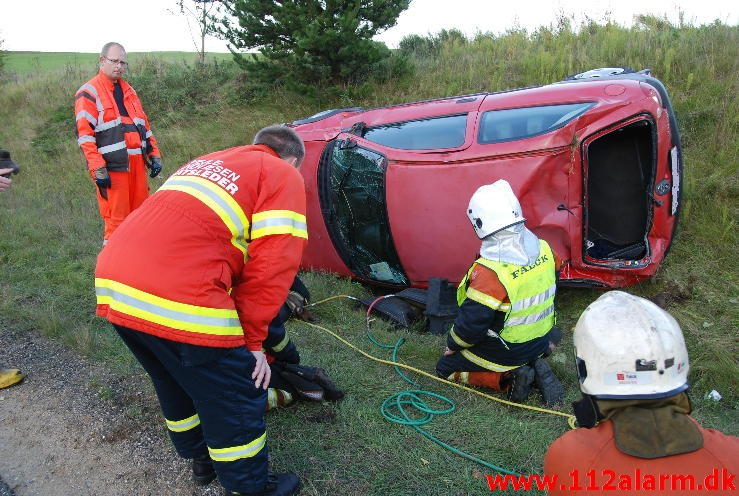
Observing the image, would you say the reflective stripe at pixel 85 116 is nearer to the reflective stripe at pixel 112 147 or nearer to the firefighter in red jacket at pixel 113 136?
the firefighter in red jacket at pixel 113 136

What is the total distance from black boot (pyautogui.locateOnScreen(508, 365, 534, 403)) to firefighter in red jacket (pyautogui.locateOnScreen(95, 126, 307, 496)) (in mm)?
1563

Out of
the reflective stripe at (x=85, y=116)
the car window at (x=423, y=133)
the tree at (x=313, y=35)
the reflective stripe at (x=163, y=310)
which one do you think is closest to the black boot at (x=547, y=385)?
the car window at (x=423, y=133)

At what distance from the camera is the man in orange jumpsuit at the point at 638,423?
1.36 m

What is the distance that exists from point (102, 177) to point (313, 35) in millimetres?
4475

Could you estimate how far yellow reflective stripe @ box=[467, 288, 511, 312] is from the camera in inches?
120

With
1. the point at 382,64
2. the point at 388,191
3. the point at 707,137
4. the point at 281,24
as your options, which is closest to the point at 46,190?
the point at 281,24

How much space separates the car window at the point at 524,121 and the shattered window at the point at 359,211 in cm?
87

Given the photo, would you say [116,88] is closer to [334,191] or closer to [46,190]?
[334,191]

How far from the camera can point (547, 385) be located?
3.25m

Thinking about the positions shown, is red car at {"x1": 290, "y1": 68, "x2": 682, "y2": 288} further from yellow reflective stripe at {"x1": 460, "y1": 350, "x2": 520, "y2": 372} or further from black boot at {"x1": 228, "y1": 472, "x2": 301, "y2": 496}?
black boot at {"x1": 228, "y1": 472, "x2": 301, "y2": 496}

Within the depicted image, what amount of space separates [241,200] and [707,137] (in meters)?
5.27

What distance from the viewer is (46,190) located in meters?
9.22

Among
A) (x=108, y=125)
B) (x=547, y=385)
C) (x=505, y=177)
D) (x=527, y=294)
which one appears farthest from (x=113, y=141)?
(x=547, y=385)

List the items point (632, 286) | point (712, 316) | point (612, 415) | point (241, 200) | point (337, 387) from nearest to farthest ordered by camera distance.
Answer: point (612, 415) < point (241, 200) < point (337, 387) < point (712, 316) < point (632, 286)
